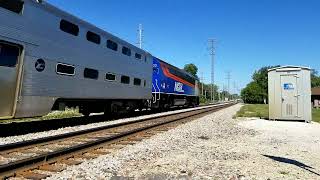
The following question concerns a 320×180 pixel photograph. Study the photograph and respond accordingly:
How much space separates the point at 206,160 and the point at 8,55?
6.29 m

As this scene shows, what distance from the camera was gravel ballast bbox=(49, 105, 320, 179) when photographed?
6.73 metres

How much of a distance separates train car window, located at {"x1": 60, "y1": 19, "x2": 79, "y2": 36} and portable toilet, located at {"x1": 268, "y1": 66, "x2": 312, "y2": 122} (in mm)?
11989

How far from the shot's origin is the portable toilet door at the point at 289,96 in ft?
65.8

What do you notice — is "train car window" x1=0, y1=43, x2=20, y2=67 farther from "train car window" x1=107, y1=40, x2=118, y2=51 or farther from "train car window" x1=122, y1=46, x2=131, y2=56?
"train car window" x1=122, y1=46, x2=131, y2=56

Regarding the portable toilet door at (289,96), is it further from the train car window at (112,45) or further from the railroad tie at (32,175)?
the railroad tie at (32,175)

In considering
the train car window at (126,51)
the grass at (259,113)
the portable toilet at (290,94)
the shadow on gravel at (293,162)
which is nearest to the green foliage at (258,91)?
the grass at (259,113)

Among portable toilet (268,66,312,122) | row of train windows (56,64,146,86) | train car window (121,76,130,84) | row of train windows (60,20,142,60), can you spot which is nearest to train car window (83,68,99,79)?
row of train windows (56,64,146,86)

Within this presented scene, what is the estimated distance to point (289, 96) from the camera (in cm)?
2012

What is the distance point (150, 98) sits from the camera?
24.0 meters

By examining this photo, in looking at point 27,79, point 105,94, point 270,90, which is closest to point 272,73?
point 270,90

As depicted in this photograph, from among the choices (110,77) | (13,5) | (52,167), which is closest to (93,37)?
(110,77)

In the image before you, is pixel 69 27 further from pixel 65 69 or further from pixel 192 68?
pixel 192 68

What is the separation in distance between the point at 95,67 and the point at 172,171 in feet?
31.3

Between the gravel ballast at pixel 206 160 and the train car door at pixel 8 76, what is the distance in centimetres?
362
